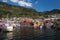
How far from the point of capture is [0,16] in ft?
493

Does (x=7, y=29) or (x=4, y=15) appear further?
→ (x=4, y=15)

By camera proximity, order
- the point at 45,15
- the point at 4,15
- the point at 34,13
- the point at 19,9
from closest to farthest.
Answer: the point at 4,15, the point at 45,15, the point at 34,13, the point at 19,9

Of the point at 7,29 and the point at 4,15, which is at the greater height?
the point at 4,15

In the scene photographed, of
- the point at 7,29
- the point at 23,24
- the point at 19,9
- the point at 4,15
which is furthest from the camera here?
the point at 19,9

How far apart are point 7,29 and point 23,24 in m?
64.9

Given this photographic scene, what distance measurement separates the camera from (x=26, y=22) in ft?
459

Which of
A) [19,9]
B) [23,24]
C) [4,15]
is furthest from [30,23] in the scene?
[19,9]

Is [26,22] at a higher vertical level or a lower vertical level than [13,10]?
lower

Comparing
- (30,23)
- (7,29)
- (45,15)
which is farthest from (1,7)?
(7,29)

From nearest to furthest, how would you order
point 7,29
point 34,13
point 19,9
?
point 7,29 < point 34,13 < point 19,9

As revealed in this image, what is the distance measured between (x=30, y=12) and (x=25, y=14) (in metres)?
5.61

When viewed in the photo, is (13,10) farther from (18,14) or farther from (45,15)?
(45,15)

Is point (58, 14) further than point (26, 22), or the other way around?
point (58, 14)

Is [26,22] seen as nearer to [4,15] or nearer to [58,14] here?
[4,15]
